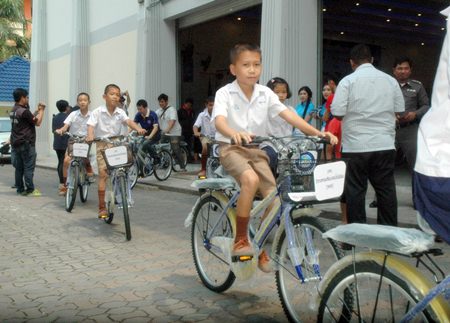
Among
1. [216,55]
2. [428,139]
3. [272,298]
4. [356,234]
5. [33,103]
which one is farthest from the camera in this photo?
[33,103]

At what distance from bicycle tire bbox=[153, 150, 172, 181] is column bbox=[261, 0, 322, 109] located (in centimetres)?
312

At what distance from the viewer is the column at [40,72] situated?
23.0 metres

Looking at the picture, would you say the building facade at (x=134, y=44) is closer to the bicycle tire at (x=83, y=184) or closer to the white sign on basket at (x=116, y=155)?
the bicycle tire at (x=83, y=184)

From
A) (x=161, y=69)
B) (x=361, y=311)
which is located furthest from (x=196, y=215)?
(x=161, y=69)

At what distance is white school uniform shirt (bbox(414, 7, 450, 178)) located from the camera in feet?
6.72

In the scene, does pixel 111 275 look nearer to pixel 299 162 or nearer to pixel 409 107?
pixel 299 162

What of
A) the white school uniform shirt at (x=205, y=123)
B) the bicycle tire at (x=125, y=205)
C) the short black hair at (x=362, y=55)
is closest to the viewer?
the short black hair at (x=362, y=55)

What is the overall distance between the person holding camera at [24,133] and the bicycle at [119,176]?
3545mm

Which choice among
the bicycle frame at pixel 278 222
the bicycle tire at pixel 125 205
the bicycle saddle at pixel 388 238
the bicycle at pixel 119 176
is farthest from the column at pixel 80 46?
the bicycle saddle at pixel 388 238

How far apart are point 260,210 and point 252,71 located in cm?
100

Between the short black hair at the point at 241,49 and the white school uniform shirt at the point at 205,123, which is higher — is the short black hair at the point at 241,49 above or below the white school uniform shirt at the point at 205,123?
above

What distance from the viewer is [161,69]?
611 inches

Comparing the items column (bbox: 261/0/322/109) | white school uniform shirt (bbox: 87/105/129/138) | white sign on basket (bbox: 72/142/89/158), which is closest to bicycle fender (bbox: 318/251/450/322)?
white school uniform shirt (bbox: 87/105/129/138)

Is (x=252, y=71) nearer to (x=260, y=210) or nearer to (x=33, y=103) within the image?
(x=260, y=210)
